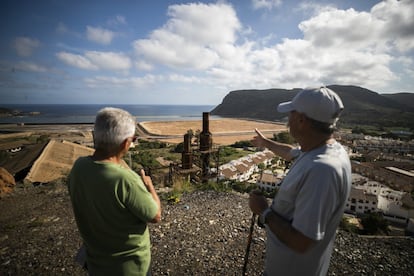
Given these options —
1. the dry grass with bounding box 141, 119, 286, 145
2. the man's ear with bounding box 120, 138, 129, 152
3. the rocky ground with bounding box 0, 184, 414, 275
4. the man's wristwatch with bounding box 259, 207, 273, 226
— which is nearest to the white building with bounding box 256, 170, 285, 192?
the rocky ground with bounding box 0, 184, 414, 275

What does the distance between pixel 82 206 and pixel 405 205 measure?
19675mm

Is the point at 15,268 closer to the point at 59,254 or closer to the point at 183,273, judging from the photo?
the point at 59,254

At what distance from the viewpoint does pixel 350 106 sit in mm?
98500

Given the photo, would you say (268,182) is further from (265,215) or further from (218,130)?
(218,130)

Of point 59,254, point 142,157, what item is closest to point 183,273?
point 59,254

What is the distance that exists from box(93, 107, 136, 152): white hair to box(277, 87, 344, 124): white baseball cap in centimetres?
112

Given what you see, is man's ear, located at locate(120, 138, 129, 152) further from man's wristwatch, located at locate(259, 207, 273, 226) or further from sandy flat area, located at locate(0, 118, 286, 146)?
sandy flat area, located at locate(0, 118, 286, 146)

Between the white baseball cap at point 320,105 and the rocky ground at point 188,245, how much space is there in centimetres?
305

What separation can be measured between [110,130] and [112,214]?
1.80ft

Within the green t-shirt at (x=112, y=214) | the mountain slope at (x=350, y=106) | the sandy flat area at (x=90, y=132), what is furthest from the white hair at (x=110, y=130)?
the mountain slope at (x=350, y=106)

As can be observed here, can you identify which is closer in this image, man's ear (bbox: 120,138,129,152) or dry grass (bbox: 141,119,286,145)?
man's ear (bbox: 120,138,129,152)

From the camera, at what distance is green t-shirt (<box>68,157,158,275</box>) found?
1.27 metres

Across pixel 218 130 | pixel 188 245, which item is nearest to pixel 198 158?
pixel 188 245

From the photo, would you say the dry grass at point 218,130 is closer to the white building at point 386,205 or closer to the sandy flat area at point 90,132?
the sandy flat area at point 90,132
